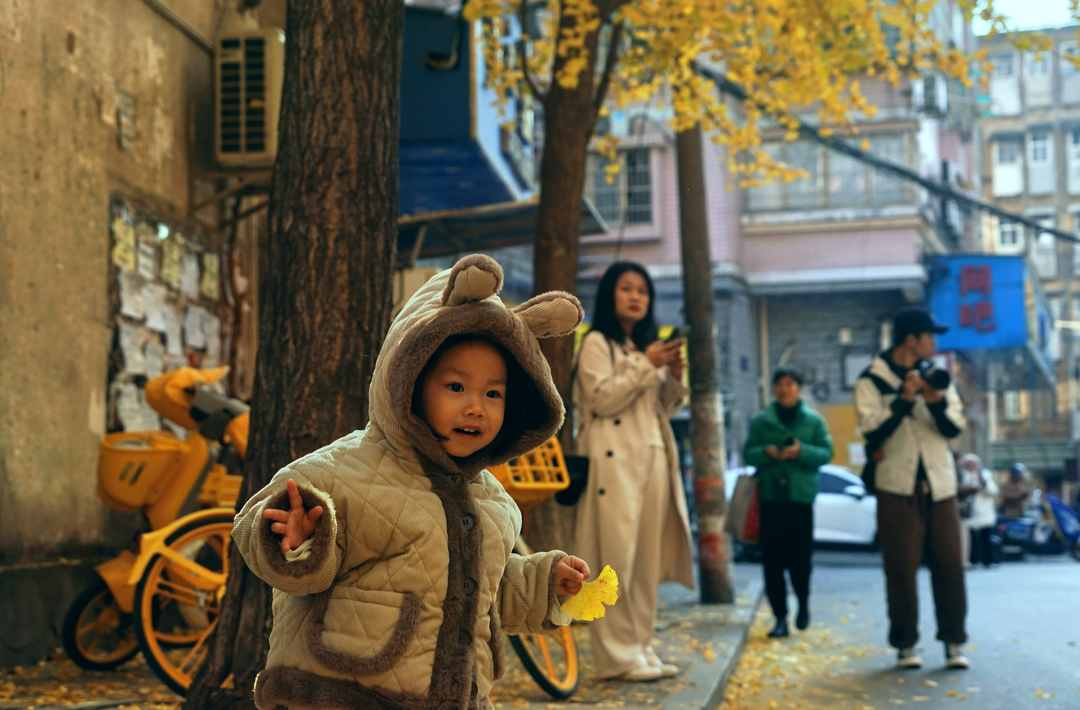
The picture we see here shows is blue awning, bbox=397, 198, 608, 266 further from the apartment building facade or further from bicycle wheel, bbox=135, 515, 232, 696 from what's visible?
the apartment building facade

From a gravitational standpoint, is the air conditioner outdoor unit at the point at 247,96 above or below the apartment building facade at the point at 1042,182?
below

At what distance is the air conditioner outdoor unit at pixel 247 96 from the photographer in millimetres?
9430

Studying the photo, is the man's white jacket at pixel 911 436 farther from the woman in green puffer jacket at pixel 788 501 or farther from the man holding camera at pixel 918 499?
the woman in green puffer jacket at pixel 788 501

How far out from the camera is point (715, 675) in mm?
6852

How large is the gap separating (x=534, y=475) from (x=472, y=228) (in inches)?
220

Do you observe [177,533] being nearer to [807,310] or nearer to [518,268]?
→ [518,268]

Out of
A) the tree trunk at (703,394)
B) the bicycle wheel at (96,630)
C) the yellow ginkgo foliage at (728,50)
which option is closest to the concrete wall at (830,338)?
the yellow ginkgo foliage at (728,50)

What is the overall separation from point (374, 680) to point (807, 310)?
A: 28.5 metres

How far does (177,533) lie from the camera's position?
20.0 feet

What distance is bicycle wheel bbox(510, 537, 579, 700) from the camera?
234 inches

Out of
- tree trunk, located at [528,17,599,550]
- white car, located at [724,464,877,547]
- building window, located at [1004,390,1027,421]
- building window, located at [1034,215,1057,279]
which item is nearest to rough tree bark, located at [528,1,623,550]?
tree trunk, located at [528,17,599,550]

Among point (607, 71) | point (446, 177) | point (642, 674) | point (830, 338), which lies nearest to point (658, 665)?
point (642, 674)

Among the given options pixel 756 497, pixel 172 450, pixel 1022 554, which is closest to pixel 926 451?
pixel 756 497

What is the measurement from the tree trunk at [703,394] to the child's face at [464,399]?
324 inches
